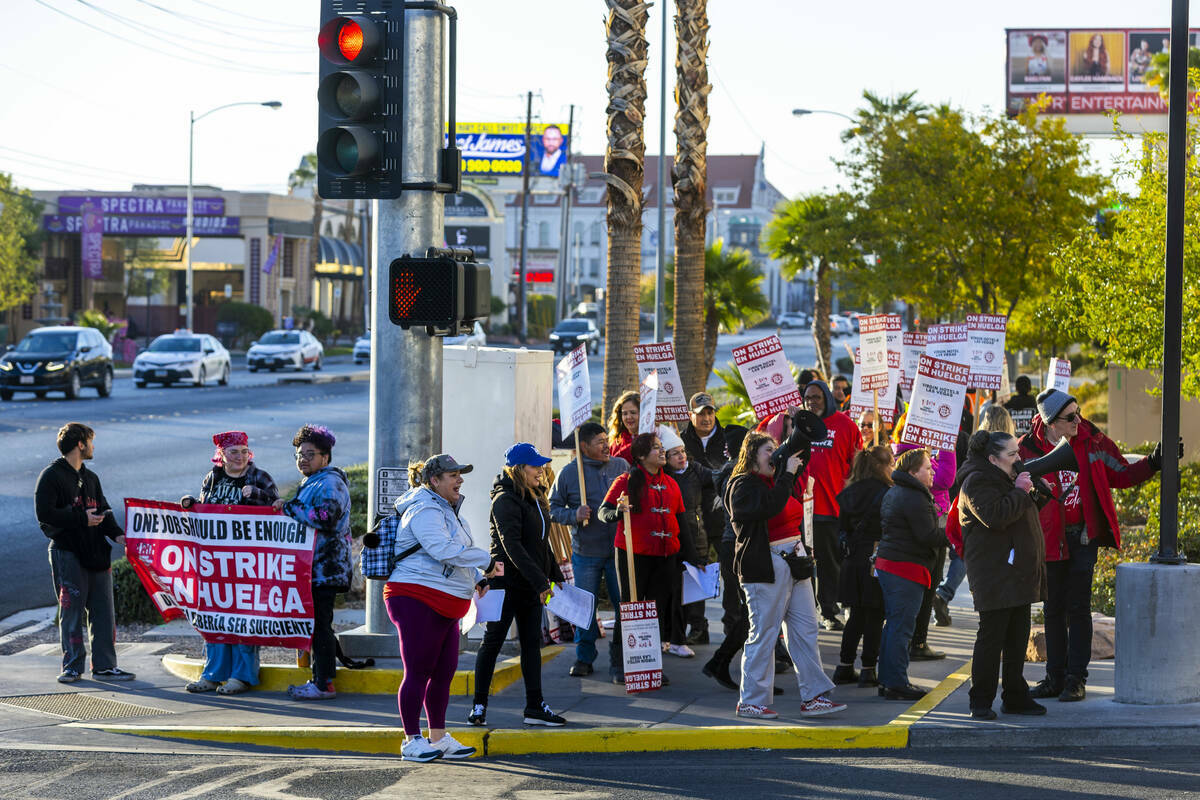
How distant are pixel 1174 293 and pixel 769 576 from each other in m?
2.99

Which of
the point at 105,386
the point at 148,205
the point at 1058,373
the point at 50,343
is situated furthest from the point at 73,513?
the point at 148,205

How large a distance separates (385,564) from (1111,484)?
456cm

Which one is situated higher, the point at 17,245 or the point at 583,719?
the point at 17,245

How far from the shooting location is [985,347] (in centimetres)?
1422

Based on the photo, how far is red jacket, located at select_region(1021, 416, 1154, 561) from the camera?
9156mm

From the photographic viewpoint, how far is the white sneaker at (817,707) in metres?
9.05

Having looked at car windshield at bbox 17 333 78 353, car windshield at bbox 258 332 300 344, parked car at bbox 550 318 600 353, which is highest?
parked car at bbox 550 318 600 353

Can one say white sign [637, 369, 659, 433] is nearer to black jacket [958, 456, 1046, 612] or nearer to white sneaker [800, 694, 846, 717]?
white sneaker [800, 694, 846, 717]

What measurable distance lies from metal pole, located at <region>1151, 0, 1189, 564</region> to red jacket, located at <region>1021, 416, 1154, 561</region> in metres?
0.23

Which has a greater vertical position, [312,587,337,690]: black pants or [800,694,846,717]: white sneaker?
[312,587,337,690]: black pants

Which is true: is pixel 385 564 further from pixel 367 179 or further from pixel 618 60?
pixel 618 60

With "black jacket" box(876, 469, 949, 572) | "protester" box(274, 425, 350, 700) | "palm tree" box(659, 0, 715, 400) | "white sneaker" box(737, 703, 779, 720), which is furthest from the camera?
"palm tree" box(659, 0, 715, 400)

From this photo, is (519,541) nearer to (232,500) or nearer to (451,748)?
(451,748)

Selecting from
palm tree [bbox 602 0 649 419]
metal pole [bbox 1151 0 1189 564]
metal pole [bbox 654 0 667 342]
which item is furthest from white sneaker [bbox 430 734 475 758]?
metal pole [bbox 654 0 667 342]
